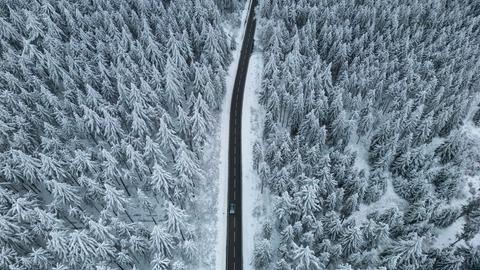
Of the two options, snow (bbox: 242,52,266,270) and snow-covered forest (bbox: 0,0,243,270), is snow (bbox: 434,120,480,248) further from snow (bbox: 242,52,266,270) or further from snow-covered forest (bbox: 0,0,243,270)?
snow-covered forest (bbox: 0,0,243,270)

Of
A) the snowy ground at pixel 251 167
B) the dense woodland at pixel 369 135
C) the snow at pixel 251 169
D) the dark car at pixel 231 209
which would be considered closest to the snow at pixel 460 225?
the dense woodland at pixel 369 135

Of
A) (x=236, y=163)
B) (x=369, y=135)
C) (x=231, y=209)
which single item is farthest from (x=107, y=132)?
(x=369, y=135)

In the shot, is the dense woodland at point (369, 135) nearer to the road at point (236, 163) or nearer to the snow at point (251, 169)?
the snow at point (251, 169)

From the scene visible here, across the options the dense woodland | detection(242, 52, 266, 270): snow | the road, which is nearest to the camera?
the dense woodland

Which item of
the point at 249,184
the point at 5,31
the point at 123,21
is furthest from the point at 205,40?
the point at 5,31

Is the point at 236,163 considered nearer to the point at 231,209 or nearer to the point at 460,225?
the point at 231,209

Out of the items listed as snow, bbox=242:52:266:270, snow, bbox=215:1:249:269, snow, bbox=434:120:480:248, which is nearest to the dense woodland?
snow, bbox=434:120:480:248

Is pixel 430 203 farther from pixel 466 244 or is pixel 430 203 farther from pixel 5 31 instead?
pixel 5 31
